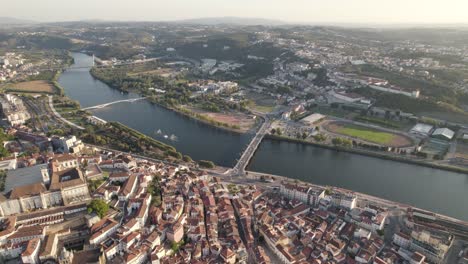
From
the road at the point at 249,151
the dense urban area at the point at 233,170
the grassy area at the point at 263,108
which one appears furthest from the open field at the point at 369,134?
the grassy area at the point at 263,108

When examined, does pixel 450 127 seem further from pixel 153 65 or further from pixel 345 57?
pixel 153 65

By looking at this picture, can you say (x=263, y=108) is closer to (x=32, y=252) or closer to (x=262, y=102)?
(x=262, y=102)

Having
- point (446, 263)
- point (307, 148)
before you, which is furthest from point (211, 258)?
point (307, 148)

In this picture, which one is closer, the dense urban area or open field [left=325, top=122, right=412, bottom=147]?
the dense urban area

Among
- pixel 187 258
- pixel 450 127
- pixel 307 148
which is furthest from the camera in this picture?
pixel 450 127

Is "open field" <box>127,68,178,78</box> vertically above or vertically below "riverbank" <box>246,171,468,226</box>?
above

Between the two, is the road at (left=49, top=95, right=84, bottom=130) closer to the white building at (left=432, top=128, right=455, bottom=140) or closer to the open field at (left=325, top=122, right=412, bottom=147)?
the open field at (left=325, top=122, right=412, bottom=147)

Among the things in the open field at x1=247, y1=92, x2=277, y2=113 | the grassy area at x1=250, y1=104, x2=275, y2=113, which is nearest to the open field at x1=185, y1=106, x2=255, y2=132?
the grassy area at x1=250, y1=104, x2=275, y2=113
